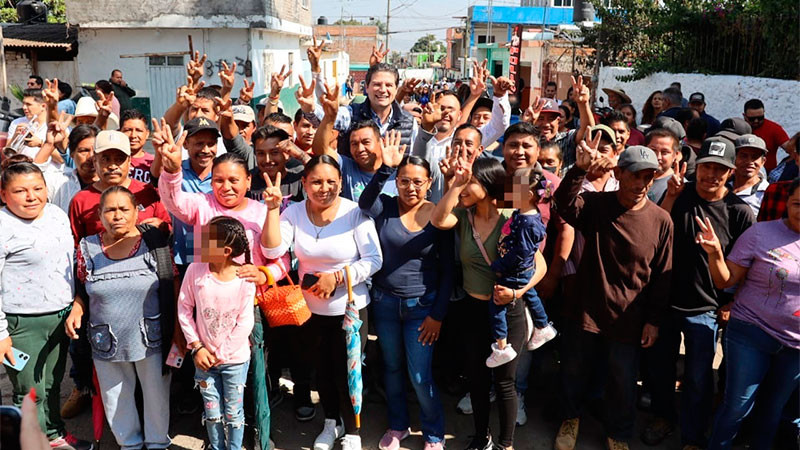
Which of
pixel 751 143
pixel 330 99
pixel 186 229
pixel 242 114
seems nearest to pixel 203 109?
pixel 242 114

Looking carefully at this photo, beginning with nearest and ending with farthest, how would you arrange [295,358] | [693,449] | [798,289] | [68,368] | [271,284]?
1. [798,289]
2. [271,284]
3. [693,449]
4. [295,358]
5. [68,368]

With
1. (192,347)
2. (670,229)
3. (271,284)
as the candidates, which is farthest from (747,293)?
(192,347)

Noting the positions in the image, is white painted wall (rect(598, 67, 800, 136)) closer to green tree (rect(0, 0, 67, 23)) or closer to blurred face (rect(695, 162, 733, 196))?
blurred face (rect(695, 162, 733, 196))

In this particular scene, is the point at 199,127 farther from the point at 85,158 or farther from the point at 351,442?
the point at 351,442

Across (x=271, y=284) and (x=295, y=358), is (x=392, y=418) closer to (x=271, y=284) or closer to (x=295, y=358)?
(x=295, y=358)

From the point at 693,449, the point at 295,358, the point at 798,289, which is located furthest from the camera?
the point at 295,358

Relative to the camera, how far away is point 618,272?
12.2ft

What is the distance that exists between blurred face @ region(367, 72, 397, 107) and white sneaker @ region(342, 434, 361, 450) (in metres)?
2.51

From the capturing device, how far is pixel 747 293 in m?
3.53


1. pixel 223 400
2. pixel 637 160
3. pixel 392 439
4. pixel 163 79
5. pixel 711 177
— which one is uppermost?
pixel 163 79

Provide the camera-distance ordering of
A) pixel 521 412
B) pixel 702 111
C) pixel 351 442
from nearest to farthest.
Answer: pixel 351 442, pixel 521 412, pixel 702 111

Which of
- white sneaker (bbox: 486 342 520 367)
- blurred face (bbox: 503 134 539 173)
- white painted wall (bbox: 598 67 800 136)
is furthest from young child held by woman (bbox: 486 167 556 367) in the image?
white painted wall (bbox: 598 67 800 136)

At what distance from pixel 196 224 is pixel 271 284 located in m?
0.61

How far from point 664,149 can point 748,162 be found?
1.67ft
